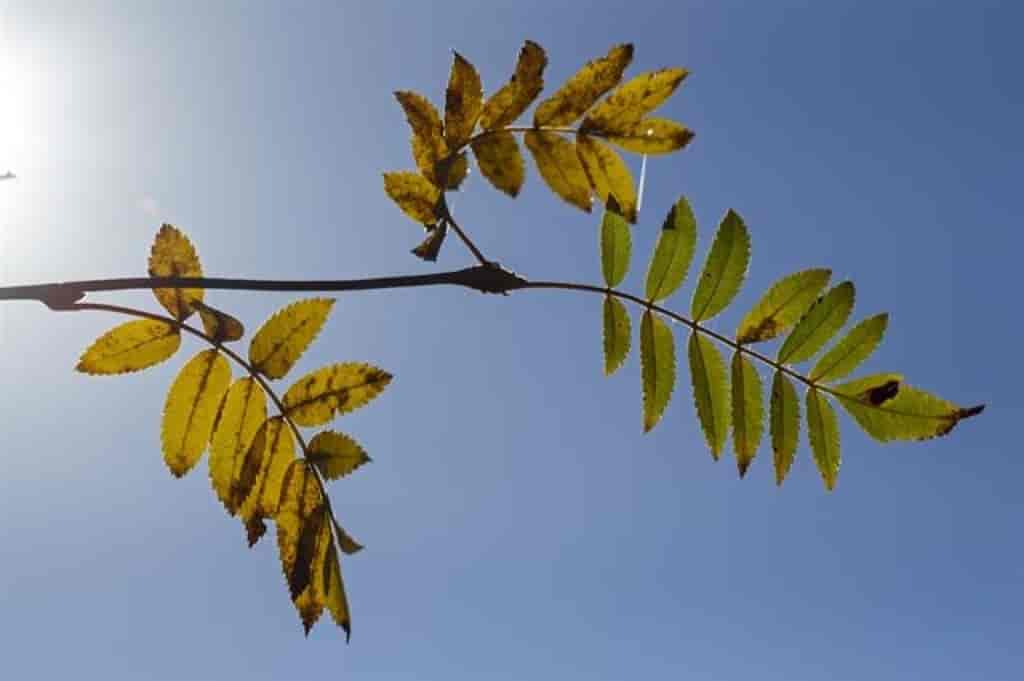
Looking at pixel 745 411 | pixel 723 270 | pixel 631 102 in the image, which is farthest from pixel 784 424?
pixel 631 102

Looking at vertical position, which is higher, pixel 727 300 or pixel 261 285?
pixel 727 300

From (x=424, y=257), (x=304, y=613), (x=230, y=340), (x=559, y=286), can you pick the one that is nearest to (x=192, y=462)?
(x=230, y=340)

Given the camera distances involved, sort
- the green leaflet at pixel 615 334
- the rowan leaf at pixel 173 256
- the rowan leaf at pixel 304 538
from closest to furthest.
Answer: the rowan leaf at pixel 173 256
the rowan leaf at pixel 304 538
the green leaflet at pixel 615 334

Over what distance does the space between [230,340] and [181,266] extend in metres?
0.24

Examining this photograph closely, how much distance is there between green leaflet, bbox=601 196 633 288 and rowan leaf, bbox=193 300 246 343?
791mm

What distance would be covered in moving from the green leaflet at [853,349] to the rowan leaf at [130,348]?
1416 mm

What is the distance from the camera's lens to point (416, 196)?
2.14m

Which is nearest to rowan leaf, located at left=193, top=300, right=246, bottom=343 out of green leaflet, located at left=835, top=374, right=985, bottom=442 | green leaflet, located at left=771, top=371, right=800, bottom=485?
green leaflet, located at left=771, top=371, right=800, bottom=485

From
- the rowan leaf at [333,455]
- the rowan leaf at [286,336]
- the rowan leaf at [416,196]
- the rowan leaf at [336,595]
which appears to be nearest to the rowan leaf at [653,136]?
the rowan leaf at [416,196]

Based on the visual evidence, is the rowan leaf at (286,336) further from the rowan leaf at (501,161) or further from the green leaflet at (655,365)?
the green leaflet at (655,365)

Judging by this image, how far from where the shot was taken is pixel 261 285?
160 cm

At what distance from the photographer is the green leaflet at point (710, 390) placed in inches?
83.7

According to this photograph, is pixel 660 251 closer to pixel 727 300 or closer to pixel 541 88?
pixel 727 300

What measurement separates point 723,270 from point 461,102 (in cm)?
68
